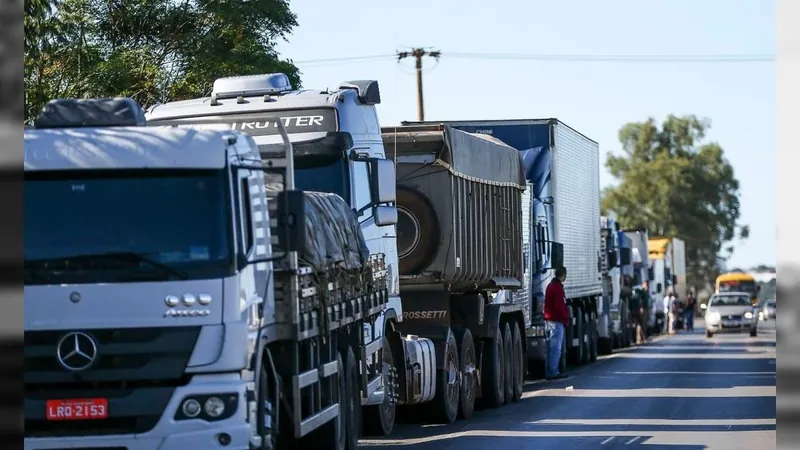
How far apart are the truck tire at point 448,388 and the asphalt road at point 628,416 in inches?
7.8

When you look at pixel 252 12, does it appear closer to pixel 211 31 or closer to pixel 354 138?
pixel 211 31

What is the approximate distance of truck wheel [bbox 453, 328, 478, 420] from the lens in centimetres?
1878

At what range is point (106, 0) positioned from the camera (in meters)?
27.5

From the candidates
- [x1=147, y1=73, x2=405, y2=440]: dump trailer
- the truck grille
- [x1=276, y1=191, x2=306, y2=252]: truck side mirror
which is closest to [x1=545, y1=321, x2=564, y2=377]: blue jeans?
[x1=147, y1=73, x2=405, y2=440]: dump trailer

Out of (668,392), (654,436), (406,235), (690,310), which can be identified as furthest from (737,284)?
(654,436)

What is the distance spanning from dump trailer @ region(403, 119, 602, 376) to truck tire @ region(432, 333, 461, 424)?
13.4 feet

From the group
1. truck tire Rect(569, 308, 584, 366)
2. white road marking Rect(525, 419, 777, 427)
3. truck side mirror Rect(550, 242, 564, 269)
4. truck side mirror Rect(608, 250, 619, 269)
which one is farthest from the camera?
truck side mirror Rect(608, 250, 619, 269)

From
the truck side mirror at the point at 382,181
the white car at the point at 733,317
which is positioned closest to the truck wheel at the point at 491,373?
the truck side mirror at the point at 382,181

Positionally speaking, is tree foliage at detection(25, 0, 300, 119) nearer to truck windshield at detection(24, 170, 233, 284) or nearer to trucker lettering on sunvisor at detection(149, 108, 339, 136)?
trucker lettering on sunvisor at detection(149, 108, 339, 136)

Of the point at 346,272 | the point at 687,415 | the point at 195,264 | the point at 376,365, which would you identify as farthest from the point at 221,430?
the point at 687,415

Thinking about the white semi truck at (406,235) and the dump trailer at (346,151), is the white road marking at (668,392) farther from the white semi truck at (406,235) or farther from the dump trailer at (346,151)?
the dump trailer at (346,151)

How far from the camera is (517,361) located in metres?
22.0

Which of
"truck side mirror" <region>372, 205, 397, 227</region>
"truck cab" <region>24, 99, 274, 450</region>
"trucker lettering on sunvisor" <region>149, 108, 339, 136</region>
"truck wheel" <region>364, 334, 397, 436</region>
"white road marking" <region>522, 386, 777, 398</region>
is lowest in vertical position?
"white road marking" <region>522, 386, 777, 398</region>

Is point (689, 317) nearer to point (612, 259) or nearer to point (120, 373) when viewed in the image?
point (612, 259)
